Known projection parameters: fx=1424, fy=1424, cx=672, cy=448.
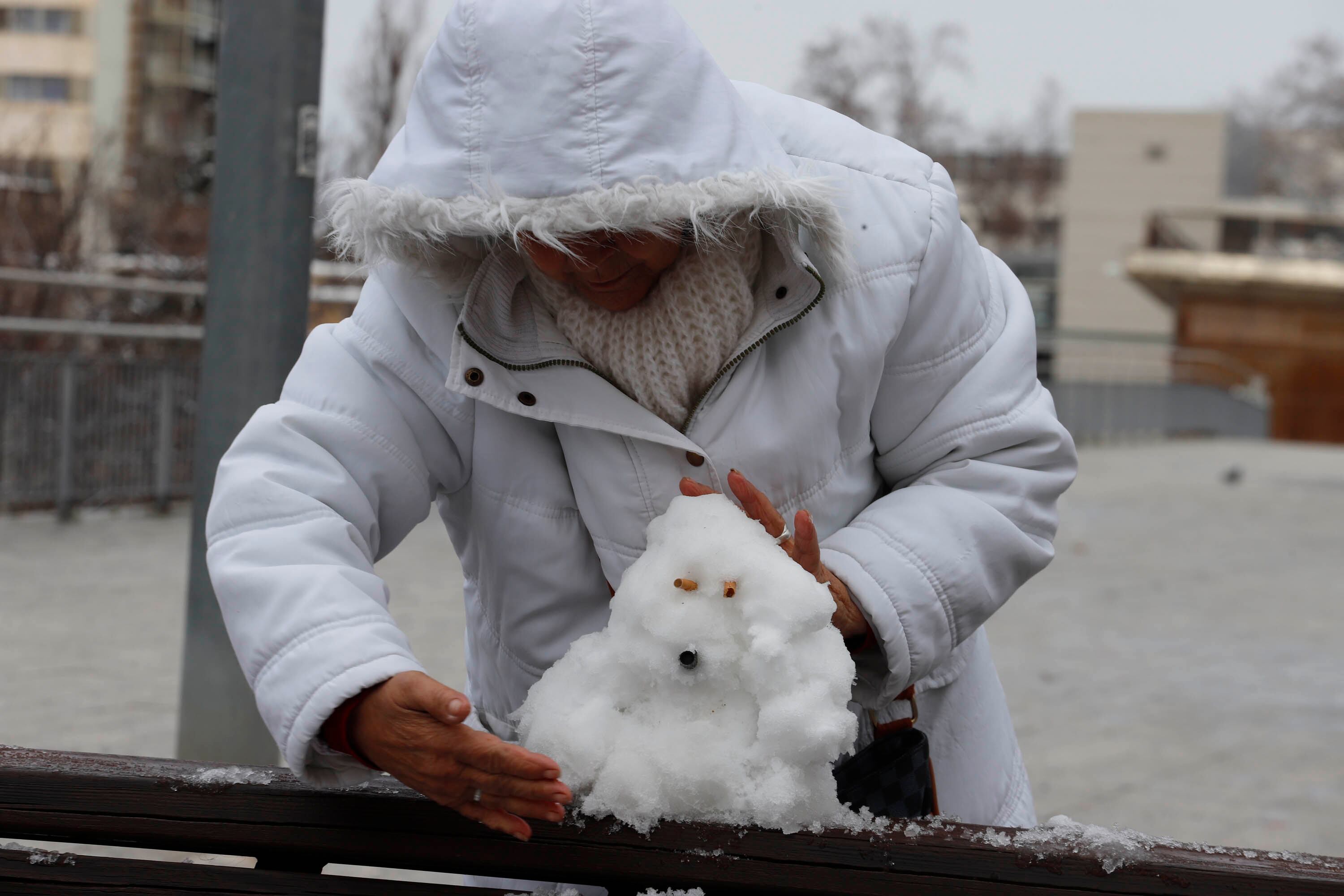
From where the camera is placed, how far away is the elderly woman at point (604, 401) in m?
1.57

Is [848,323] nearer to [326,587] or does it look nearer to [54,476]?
[326,587]

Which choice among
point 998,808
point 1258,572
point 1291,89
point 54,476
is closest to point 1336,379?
point 1291,89

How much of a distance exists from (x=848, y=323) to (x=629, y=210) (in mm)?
381

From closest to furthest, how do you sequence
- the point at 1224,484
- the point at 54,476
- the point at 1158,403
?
the point at 54,476, the point at 1224,484, the point at 1158,403

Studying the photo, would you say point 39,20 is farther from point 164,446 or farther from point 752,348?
point 752,348

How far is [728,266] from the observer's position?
5.82 feet

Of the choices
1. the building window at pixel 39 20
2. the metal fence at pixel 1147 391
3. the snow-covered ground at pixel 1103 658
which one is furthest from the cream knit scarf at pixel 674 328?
the building window at pixel 39 20

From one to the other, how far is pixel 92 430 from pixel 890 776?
25.7 ft

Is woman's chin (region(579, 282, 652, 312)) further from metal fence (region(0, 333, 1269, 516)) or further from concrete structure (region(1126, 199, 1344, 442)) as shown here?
concrete structure (region(1126, 199, 1344, 442))

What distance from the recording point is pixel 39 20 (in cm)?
2372

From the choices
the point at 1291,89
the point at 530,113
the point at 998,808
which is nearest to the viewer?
the point at 530,113

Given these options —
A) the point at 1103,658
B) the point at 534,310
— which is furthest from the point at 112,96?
the point at 534,310

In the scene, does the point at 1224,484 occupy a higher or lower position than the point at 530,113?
lower

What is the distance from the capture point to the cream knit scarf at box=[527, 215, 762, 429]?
5.78 feet
